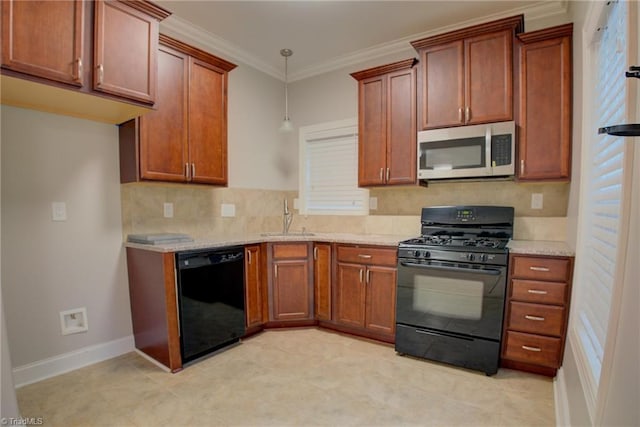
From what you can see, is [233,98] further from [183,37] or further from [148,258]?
[148,258]

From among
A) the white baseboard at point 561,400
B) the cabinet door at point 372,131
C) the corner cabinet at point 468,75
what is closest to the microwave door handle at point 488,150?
the corner cabinet at point 468,75

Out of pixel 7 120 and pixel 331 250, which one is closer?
pixel 7 120

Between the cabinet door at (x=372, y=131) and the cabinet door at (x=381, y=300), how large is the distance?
0.85 meters

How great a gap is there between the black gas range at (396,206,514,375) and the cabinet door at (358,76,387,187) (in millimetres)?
787

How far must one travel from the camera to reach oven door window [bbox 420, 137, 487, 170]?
262 cm

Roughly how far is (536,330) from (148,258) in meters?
2.78

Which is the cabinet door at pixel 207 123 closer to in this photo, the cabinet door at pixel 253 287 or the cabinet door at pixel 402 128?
the cabinet door at pixel 253 287

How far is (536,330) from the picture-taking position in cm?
221

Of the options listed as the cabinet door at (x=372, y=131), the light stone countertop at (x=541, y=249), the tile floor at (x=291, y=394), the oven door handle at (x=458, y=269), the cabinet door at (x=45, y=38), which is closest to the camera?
the cabinet door at (x=45, y=38)

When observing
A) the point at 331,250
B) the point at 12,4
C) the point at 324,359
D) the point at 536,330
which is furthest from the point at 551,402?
the point at 12,4

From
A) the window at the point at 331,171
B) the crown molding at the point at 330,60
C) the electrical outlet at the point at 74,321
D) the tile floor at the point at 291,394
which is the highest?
the crown molding at the point at 330,60

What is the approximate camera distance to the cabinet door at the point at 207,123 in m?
2.73

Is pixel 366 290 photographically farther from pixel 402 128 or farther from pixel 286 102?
pixel 286 102

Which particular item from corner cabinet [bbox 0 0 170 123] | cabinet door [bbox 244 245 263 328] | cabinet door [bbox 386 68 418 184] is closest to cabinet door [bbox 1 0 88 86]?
corner cabinet [bbox 0 0 170 123]
